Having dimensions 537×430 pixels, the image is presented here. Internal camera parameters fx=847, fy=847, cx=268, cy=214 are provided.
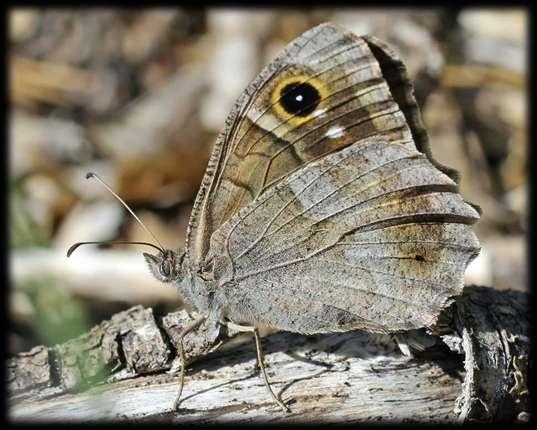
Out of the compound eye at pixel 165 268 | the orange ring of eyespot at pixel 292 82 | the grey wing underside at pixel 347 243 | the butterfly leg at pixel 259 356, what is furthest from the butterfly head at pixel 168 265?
the orange ring of eyespot at pixel 292 82

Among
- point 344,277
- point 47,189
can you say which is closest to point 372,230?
point 344,277

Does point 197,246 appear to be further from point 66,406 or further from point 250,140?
point 66,406

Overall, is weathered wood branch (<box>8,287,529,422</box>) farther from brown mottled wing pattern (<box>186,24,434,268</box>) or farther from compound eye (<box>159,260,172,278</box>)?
brown mottled wing pattern (<box>186,24,434,268</box>)

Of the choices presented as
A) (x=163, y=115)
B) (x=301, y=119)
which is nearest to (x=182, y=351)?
(x=301, y=119)

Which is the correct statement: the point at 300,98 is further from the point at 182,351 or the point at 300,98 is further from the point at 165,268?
the point at 182,351

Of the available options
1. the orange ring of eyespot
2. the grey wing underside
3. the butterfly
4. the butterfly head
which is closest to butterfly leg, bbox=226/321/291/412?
the butterfly

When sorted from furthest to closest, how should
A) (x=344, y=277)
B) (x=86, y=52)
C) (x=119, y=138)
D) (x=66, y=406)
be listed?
(x=86, y=52)
(x=119, y=138)
(x=344, y=277)
(x=66, y=406)

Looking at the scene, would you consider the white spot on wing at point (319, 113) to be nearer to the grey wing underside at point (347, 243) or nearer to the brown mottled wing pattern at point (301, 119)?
the brown mottled wing pattern at point (301, 119)
